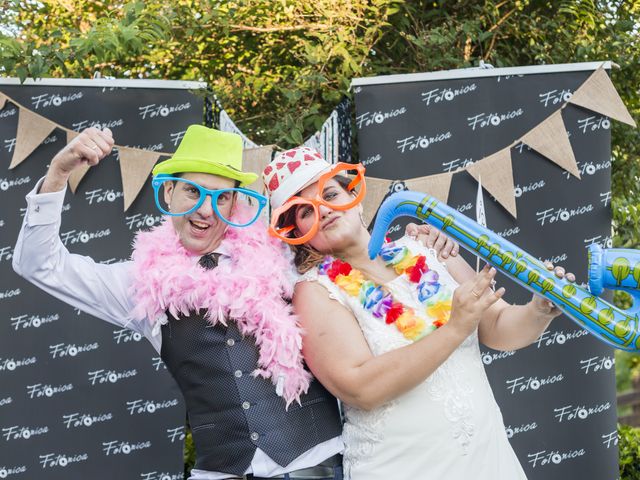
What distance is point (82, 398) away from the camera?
343 centimetres

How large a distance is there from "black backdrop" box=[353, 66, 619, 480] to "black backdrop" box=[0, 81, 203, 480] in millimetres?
945

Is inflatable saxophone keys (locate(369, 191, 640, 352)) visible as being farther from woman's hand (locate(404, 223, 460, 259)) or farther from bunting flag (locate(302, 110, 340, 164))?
bunting flag (locate(302, 110, 340, 164))

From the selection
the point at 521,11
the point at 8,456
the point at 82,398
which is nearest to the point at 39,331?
the point at 82,398

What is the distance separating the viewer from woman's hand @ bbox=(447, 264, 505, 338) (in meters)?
1.67

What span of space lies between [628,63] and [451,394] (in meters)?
2.86

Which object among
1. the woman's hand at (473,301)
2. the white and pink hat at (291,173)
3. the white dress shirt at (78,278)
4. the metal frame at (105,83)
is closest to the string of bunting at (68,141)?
the metal frame at (105,83)

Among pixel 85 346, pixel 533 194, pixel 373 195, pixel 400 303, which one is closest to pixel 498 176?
pixel 533 194

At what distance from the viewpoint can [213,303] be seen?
75.8 inches

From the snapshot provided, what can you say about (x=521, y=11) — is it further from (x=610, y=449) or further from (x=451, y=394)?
(x=451, y=394)

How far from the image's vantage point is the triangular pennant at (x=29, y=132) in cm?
338

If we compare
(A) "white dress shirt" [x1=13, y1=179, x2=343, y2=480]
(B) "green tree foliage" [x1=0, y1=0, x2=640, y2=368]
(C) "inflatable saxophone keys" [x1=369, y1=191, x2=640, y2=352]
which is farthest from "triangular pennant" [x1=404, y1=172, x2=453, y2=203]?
(C) "inflatable saxophone keys" [x1=369, y1=191, x2=640, y2=352]

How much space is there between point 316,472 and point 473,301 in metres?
0.60

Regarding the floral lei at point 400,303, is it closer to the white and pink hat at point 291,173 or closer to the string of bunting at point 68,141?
the white and pink hat at point 291,173

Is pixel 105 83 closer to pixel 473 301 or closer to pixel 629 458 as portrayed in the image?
pixel 473 301
